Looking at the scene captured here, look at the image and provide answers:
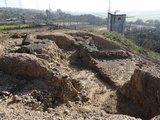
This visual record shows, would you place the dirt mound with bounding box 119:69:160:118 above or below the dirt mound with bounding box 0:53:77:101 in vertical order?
below

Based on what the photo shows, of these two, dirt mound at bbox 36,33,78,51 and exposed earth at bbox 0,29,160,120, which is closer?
exposed earth at bbox 0,29,160,120

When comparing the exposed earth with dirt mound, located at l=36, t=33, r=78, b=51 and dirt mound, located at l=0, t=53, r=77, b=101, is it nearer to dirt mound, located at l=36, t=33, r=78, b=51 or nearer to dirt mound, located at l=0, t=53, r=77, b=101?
dirt mound, located at l=0, t=53, r=77, b=101

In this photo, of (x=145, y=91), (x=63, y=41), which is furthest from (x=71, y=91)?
(x=63, y=41)

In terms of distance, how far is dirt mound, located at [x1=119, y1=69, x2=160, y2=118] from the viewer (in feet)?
40.2

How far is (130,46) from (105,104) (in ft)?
46.5

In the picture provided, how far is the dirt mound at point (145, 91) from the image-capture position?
482 inches

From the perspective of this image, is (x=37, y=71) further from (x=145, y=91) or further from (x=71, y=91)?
(x=145, y=91)

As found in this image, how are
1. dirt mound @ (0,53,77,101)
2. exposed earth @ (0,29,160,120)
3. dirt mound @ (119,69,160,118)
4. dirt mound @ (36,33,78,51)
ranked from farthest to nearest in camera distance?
dirt mound @ (36,33,78,51)
dirt mound @ (0,53,77,101)
dirt mound @ (119,69,160,118)
exposed earth @ (0,29,160,120)

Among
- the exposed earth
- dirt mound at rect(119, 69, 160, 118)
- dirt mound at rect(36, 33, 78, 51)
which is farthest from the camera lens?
dirt mound at rect(36, 33, 78, 51)

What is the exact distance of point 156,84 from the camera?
12.4 m

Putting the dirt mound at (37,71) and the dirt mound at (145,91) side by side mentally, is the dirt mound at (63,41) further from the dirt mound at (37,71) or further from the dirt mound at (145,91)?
the dirt mound at (145,91)

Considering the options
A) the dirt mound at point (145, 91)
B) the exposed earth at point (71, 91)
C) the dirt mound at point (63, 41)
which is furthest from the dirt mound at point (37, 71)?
the dirt mound at point (63, 41)

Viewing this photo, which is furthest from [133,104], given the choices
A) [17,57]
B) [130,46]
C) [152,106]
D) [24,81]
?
[130,46]

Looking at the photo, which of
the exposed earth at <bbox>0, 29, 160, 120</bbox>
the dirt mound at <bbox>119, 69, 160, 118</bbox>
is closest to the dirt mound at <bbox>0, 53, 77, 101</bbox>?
the exposed earth at <bbox>0, 29, 160, 120</bbox>
